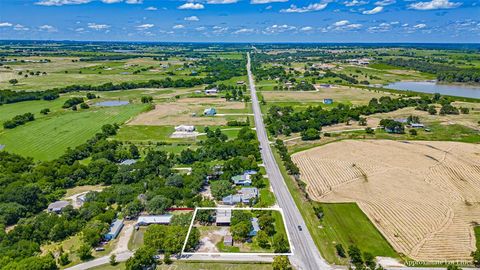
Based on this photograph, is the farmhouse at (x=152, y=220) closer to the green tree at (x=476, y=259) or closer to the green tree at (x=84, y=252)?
the green tree at (x=84, y=252)

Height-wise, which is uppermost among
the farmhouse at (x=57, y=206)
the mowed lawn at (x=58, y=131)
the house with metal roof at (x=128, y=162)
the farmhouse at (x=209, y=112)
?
the farmhouse at (x=209, y=112)

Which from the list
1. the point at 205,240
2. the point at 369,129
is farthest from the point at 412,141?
the point at 205,240

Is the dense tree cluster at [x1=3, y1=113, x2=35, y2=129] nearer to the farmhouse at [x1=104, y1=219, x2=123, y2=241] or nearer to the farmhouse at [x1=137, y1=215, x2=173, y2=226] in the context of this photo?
the farmhouse at [x1=104, y1=219, x2=123, y2=241]

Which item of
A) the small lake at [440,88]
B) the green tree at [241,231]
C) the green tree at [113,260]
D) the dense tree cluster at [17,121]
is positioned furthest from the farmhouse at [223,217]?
the small lake at [440,88]

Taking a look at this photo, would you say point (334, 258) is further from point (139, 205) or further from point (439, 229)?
point (139, 205)

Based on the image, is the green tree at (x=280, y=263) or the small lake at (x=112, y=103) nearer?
the green tree at (x=280, y=263)

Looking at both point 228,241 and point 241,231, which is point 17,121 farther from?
point 241,231

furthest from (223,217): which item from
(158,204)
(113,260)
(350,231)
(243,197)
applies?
(350,231)
